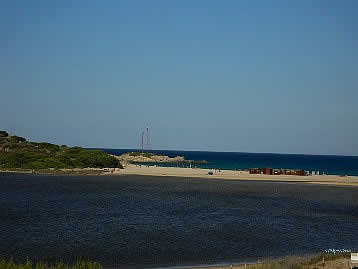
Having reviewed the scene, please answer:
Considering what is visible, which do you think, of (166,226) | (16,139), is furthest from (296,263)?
(16,139)

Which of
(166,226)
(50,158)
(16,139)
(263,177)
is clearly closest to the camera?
(166,226)

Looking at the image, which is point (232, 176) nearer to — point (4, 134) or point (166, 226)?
point (166, 226)

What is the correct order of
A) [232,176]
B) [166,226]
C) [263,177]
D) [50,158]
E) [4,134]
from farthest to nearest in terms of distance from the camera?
[4,134] < [50,158] < [232,176] < [263,177] < [166,226]

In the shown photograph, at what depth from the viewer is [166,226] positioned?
39.2 meters

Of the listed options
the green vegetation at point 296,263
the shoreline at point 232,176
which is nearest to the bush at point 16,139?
the shoreline at point 232,176

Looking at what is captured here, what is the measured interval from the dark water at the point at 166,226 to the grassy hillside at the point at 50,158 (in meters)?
54.6

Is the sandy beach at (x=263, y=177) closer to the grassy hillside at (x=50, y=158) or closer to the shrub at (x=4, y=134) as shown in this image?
the grassy hillside at (x=50, y=158)

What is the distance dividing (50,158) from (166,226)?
291 feet

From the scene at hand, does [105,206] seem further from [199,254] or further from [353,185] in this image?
[353,185]

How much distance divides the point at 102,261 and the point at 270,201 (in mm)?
38460

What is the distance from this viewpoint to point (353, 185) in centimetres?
9388

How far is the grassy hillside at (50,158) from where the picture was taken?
390ft

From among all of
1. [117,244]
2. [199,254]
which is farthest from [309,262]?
[117,244]

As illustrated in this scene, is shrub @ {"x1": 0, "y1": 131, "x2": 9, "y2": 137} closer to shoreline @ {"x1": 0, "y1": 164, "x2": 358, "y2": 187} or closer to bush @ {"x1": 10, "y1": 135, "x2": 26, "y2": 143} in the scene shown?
bush @ {"x1": 10, "y1": 135, "x2": 26, "y2": 143}
